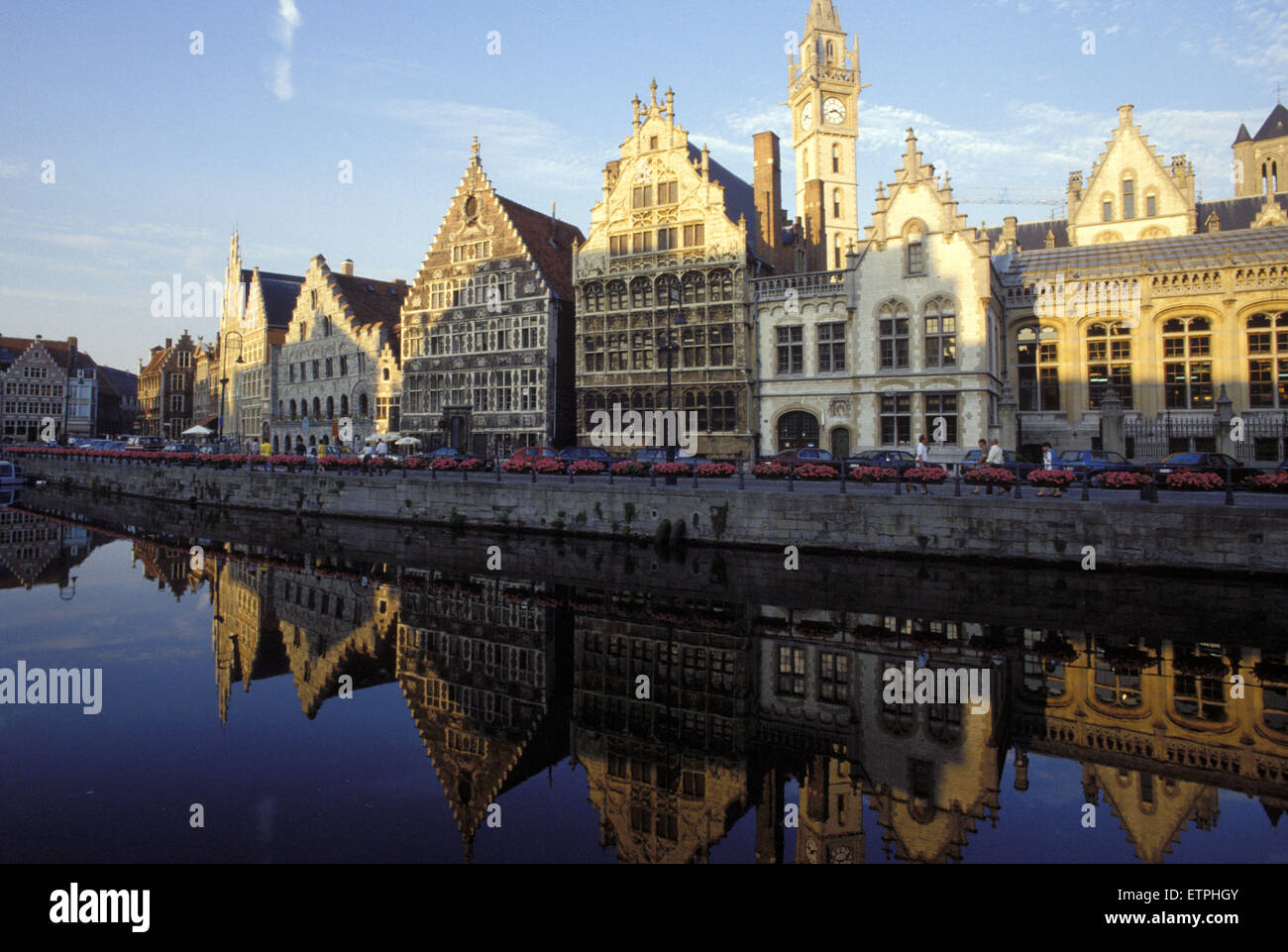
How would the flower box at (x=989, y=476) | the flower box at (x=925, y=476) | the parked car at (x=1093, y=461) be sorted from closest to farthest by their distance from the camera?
1. the flower box at (x=989, y=476)
2. the flower box at (x=925, y=476)
3. the parked car at (x=1093, y=461)

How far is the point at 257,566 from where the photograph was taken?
82.5 feet

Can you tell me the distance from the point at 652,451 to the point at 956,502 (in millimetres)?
13701

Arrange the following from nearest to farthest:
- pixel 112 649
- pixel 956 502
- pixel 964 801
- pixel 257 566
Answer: pixel 964 801, pixel 112 649, pixel 956 502, pixel 257 566

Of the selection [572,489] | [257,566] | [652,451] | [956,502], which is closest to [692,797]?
[956,502]

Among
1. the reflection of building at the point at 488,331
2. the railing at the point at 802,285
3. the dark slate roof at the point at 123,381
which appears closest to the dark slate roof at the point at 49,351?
the dark slate roof at the point at 123,381

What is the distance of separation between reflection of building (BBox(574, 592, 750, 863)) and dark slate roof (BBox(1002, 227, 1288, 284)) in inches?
1317

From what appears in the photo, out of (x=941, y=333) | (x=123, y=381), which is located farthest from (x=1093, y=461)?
(x=123, y=381)

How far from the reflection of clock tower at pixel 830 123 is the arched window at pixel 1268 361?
31971 millimetres

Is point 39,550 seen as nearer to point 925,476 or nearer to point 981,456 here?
point 925,476

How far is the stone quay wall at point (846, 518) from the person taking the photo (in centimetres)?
1845

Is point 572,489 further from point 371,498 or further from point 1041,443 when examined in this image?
point 1041,443

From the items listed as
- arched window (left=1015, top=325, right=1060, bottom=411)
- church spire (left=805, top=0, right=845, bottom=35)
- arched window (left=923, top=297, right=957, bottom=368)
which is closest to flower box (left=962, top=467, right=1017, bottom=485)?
arched window (left=923, top=297, right=957, bottom=368)

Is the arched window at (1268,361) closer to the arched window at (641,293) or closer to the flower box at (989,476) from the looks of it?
the flower box at (989,476)

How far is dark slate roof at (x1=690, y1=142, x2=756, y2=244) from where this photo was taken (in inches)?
1708
